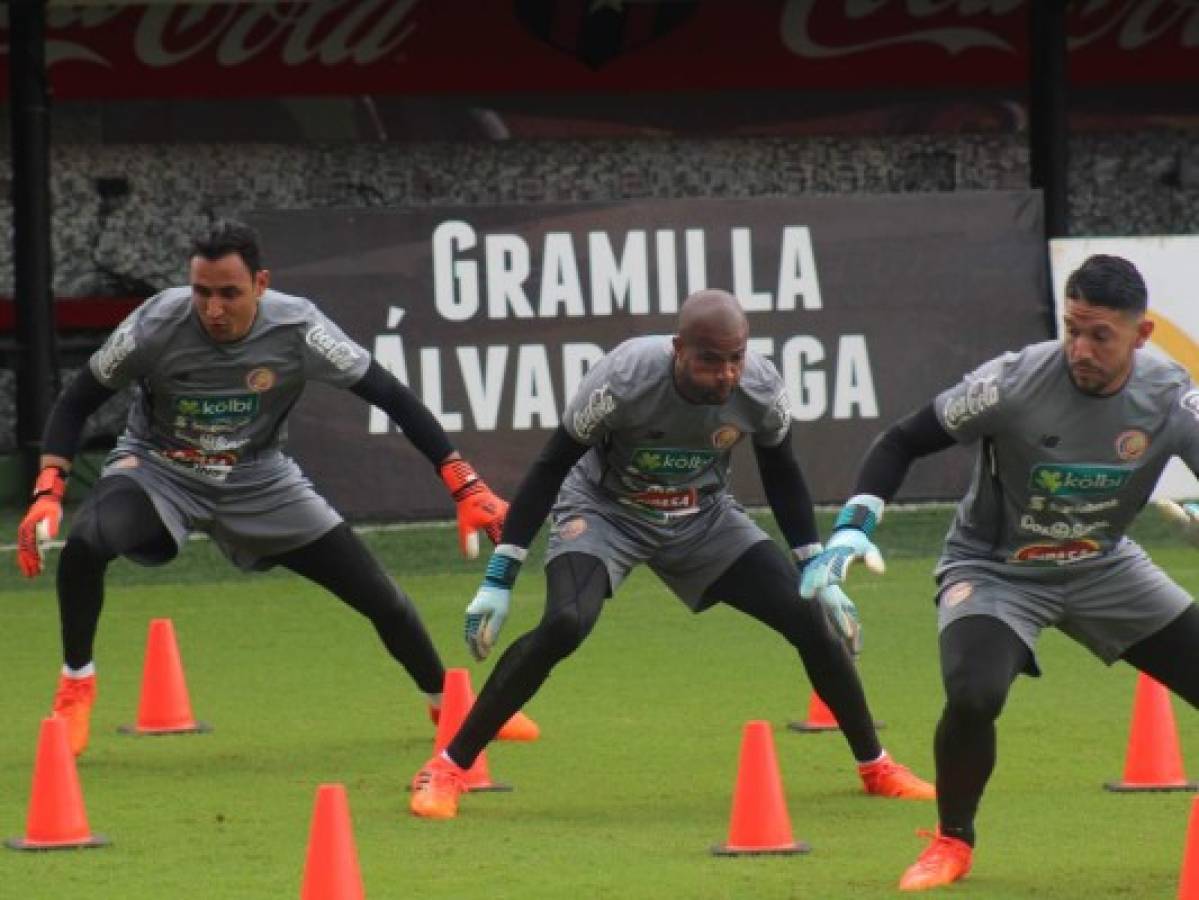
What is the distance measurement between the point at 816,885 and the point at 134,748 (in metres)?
3.86

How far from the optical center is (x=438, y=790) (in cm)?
999

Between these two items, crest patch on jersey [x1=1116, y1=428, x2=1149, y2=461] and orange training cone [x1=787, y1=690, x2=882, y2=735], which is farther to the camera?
orange training cone [x1=787, y1=690, x2=882, y2=735]

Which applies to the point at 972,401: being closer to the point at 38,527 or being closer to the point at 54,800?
the point at 54,800

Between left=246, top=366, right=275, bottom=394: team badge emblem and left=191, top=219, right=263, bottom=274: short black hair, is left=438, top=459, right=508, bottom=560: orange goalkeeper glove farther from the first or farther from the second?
left=191, top=219, right=263, bottom=274: short black hair

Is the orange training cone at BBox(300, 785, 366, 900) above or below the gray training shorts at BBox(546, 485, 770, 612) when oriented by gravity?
below

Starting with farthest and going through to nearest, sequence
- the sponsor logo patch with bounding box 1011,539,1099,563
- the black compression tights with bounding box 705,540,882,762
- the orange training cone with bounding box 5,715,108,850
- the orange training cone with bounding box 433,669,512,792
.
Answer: the orange training cone with bounding box 433,669,512,792
the black compression tights with bounding box 705,540,882,762
the orange training cone with bounding box 5,715,108,850
the sponsor logo patch with bounding box 1011,539,1099,563

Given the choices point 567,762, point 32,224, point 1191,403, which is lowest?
point 567,762

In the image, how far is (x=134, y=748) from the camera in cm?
1167

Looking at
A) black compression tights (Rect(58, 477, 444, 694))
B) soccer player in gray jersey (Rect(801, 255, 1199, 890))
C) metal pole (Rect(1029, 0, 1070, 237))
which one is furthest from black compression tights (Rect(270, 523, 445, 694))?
metal pole (Rect(1029, 0, 1070, 237))

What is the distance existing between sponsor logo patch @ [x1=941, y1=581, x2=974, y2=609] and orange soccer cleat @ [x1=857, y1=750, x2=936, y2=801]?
4.93 feet

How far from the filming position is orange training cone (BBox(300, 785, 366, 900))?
798cm

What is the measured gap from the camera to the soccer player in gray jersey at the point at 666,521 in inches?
391

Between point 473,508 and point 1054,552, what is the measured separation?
8.36ft

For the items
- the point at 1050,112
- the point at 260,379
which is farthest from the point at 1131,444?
the point at 1050,112
